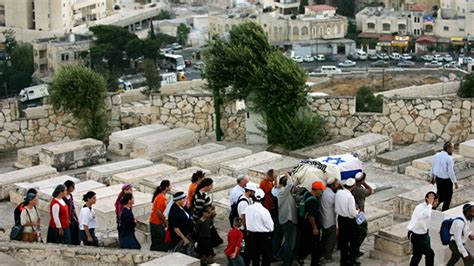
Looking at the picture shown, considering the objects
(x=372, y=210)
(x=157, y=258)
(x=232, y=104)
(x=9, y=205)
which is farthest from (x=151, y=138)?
(x=157, y=258)

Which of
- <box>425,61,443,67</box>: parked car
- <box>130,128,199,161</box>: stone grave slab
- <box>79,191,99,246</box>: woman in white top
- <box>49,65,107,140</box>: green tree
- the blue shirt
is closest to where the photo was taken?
<box>79,191,99,246</box>: woman in white top

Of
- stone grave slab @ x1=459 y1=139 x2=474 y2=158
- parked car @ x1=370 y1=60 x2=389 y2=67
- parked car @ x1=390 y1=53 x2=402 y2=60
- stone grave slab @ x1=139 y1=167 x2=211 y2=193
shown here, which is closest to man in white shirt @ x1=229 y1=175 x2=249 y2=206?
stone grave slab @ x1=139 y1=167 x2=211 y2=193

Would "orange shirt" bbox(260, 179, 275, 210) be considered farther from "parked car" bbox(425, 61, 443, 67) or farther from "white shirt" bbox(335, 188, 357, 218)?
"parked car" bbox(425, 61, 443, 67)

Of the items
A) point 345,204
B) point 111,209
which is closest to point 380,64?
point 111,209

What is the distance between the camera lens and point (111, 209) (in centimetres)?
1602

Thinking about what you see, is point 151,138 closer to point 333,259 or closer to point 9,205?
point 9,205

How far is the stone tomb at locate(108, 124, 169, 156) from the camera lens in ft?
69.1

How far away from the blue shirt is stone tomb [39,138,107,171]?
23.9 feet

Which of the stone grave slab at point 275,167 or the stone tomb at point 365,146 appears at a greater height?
the stone tomb at point 365,146

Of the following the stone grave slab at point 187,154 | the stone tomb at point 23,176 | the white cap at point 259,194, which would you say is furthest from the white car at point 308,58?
the white cap at point 259,194

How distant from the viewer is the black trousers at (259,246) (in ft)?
43.4

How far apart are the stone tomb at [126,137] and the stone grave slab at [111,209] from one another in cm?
417

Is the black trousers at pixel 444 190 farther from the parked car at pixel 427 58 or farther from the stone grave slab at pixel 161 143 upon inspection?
the parked car at pixel 427 58

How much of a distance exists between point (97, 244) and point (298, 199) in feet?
9.01
